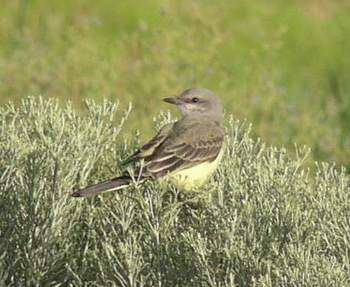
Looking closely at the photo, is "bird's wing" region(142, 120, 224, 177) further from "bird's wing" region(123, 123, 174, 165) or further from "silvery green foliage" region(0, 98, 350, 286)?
"silvery green foliage" region(0, 98, 350, 286)

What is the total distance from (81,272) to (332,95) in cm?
715

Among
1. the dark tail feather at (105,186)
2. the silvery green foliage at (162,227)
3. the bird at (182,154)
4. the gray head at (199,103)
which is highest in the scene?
the gray head at (199,103)

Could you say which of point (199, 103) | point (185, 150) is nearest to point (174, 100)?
point (199, 103)

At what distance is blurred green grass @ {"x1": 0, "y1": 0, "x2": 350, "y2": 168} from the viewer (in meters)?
9.91

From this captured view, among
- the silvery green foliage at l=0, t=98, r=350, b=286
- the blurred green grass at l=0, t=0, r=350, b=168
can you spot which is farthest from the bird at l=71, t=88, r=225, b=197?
the blurred green grass at l=0, t=0, r=350, b=168

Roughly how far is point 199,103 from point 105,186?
1620 millimetres

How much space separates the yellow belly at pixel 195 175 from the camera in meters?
6.34

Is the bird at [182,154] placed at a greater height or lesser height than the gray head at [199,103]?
lesser

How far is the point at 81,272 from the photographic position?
550cm

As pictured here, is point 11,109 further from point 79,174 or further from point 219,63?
point 219,63

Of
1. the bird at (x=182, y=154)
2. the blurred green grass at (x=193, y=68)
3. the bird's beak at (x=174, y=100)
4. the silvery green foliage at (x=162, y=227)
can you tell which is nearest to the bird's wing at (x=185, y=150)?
the bird at (x=182, y=154)

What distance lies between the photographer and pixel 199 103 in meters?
7.25

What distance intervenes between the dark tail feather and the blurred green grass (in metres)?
3.28

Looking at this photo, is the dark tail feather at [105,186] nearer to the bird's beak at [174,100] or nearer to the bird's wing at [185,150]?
the bird's wing at [185,150]
